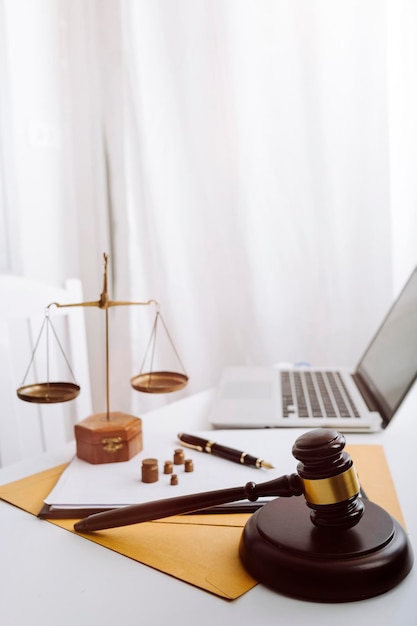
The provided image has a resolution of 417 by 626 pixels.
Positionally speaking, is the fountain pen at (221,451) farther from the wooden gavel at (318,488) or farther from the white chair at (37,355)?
the white chair at (37,355)

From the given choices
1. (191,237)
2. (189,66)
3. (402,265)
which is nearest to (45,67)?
(189,66)

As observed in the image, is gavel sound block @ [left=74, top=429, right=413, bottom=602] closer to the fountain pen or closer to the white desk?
the white desk

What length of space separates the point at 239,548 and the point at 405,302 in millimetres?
759

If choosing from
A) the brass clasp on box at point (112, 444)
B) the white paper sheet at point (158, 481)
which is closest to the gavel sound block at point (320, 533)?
the white paper sheet at point (158, 481)

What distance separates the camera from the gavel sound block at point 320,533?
0.53 meters

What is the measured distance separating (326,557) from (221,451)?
0.33 m

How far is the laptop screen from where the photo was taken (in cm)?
102

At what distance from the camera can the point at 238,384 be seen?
4.19ft

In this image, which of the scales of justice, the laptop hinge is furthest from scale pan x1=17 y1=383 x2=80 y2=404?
the laptop hinge

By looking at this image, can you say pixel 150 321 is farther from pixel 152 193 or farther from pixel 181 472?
pixel 181 472

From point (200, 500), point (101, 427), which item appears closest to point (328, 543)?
point (200, 500)

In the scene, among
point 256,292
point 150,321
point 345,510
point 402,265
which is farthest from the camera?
point 150,321

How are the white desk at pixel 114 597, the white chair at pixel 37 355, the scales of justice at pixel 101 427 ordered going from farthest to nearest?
the white chair at pixel 37 355
the scales of justice at pixel 101 427
the white desk at pixel 114 597

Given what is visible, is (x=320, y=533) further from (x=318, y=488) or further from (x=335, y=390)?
(x=335, y=390)
